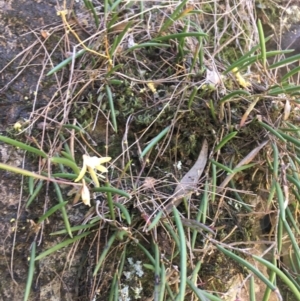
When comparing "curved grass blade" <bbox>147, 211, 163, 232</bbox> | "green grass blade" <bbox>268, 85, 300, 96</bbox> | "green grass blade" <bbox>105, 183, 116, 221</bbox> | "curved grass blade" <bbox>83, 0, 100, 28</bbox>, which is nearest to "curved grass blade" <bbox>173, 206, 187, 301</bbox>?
"curved grass blade" <bbox>147, 211, 163, 232</bbox>

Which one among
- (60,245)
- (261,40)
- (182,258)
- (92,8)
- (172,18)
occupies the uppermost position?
(92,8)

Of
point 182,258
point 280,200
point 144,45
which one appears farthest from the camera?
point 144,45

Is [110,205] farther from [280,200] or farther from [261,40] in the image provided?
[261,40]

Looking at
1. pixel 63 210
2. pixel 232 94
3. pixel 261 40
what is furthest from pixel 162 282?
pixel 261 40

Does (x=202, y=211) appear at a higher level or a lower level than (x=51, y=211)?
lower

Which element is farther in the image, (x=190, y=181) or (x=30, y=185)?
(x=190, y=181)

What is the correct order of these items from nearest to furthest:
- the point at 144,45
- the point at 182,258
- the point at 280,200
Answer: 1. the point at 182,258
2. the point at 280,200
3. the point at 144,45

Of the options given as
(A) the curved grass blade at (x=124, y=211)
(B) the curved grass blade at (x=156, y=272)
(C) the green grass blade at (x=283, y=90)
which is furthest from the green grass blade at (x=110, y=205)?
(C) the green grass blade at (x=283, y=90)

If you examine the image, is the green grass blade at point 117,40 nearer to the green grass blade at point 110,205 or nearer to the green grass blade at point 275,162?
the green grass blade at point 110,205

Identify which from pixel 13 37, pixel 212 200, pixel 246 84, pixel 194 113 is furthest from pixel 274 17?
pixel 13 37
